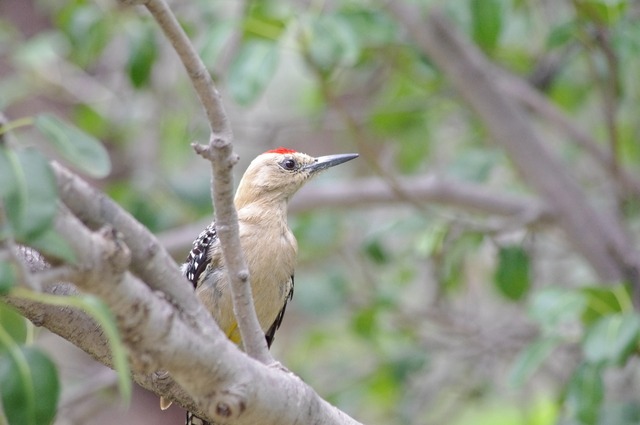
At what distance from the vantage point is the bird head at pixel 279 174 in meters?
4.58

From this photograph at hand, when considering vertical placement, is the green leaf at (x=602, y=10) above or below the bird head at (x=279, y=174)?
above

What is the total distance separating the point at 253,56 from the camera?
4.36 metres

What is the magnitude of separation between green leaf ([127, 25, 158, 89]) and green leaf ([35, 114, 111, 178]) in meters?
2.79

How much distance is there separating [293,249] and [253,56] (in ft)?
3.05

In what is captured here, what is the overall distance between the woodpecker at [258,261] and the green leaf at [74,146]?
1661 millimetres

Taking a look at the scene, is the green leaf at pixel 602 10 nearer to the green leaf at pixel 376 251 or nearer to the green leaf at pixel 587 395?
the green leaf at pixel 587 395

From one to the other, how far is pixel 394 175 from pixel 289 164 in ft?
2.83

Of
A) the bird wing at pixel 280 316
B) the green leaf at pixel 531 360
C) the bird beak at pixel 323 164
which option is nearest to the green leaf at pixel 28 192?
the bird wing at pixel 280 316

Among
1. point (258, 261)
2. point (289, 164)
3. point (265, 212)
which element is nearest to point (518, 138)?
point (289, 164)

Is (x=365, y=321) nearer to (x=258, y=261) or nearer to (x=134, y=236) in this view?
(x=258, y=261)

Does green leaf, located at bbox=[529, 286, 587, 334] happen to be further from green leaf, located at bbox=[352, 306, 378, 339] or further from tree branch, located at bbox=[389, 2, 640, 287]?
green leaf, located at bbox=[352, 306, 378, 339]

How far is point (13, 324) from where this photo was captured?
1986 mm

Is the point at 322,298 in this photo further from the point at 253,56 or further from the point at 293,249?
the point at 253,56

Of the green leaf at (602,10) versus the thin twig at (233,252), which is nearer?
the thin twig at (233,252)
